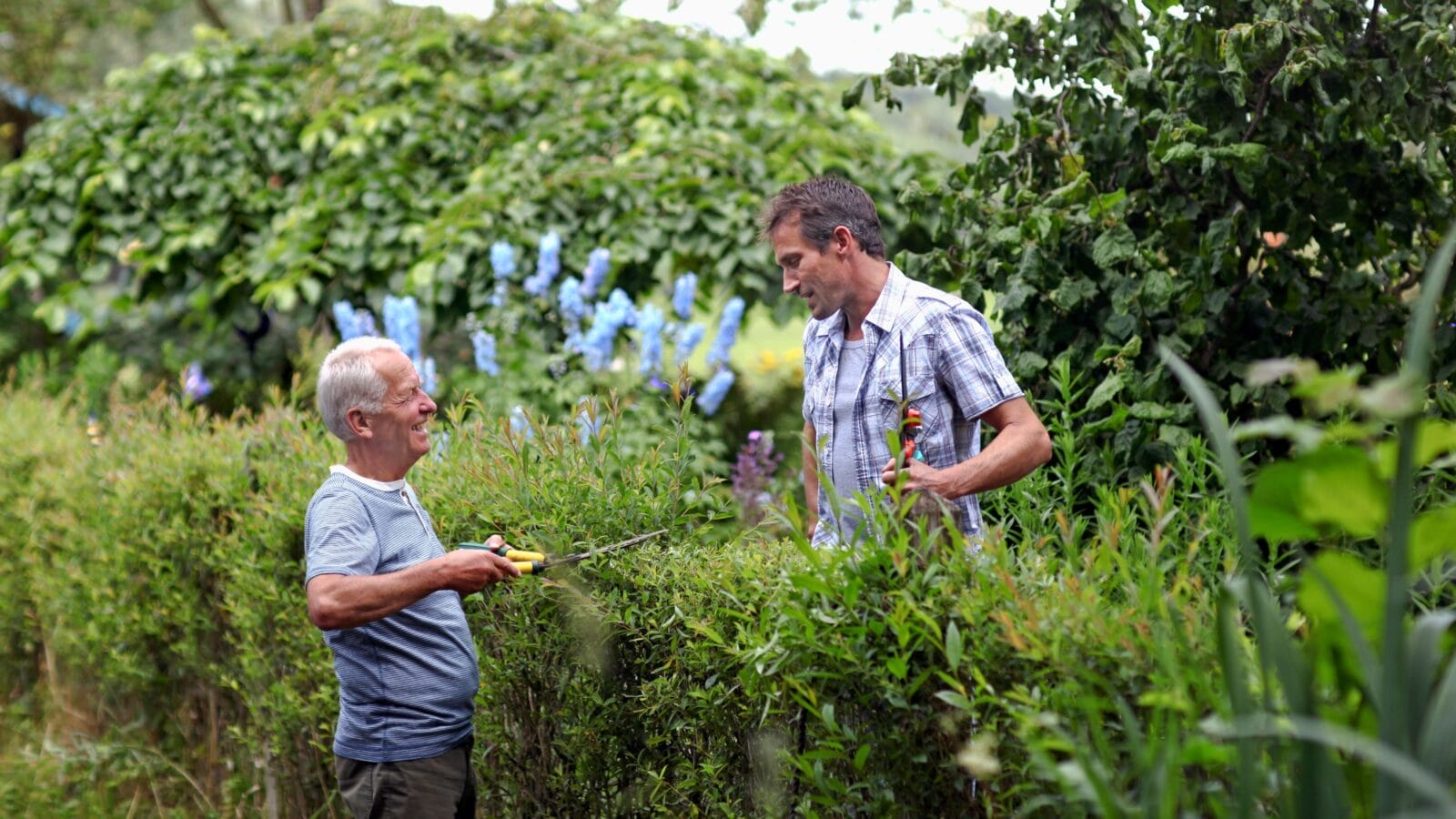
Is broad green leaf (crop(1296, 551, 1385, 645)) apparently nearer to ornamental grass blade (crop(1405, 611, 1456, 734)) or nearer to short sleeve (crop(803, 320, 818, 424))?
ornamental grass blade (crop(1405, 611, 1456, 734))

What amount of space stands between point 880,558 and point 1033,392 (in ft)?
6.47

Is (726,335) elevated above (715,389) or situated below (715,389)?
above

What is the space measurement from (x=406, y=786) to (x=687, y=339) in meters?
3.57

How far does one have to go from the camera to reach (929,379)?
3195 mm

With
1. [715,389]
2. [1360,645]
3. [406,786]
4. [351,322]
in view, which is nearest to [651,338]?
[715,389]

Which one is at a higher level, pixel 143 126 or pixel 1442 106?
pixel 1442 106

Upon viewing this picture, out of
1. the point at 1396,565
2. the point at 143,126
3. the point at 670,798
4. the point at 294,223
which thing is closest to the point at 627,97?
the point at 294,223

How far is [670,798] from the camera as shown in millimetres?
2883

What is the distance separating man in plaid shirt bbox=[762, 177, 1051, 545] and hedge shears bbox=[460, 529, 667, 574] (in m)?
0.46

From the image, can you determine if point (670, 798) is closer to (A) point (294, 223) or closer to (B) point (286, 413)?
(B) point (286, 413)

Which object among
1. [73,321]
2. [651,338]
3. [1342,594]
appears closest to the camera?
[1342,594]

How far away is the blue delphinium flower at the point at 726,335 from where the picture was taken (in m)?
6.29

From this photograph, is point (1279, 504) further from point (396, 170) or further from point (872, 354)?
point (396, 170)

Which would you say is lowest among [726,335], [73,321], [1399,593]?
[73,321]
